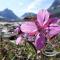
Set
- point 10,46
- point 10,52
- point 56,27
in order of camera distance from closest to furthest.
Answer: point 56,27, point 10,52, point 10,46

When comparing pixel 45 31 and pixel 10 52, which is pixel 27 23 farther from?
pixel 10 52

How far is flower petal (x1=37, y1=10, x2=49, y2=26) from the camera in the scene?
67cm

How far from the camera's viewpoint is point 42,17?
0.68 m

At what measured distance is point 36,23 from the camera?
67 centimetres

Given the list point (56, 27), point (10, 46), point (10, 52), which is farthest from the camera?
point (10, 46)

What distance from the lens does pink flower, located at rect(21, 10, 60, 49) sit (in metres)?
0.63

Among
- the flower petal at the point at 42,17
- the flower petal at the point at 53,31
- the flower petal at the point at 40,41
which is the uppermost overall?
the flower petal at the point at 42,17

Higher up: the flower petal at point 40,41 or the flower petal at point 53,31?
the flower petal at point 53,31

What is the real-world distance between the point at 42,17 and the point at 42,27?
0.03 m

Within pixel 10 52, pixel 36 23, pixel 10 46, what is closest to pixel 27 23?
pixel 36 23

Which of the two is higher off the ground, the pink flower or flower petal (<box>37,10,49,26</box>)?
flower petal (<box>37,10,49,26</box>)

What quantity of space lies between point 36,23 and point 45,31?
3cm

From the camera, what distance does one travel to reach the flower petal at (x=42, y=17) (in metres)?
0.67

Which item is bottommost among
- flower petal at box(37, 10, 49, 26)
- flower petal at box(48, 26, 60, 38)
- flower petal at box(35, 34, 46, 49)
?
flower petal at box(35, 34, 46, 49)
